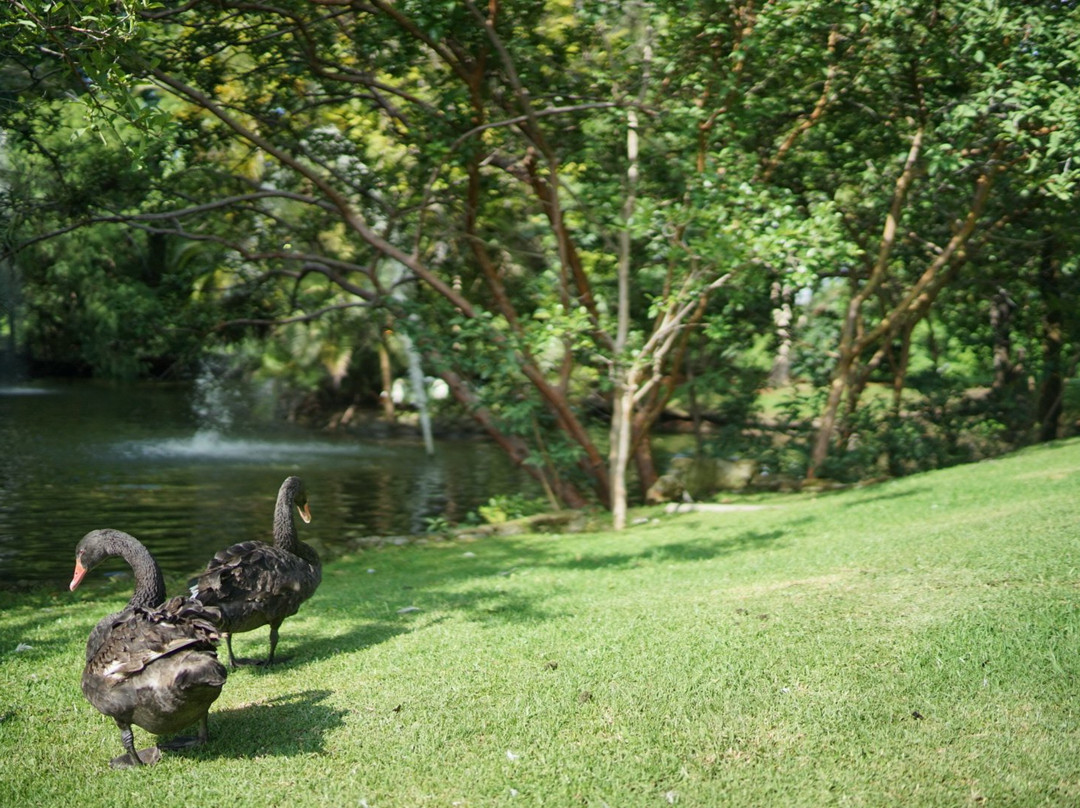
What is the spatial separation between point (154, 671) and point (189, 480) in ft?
57.6

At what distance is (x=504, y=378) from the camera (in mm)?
16469

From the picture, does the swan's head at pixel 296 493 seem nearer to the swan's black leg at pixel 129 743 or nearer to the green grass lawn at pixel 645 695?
the green grass lawn at pixel 645 695

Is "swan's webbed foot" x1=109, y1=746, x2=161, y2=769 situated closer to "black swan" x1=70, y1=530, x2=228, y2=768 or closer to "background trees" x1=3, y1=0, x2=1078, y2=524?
"black swan" x1=70, y1=530, x2=228, y2=768

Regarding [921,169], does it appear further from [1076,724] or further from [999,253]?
[1076,724]

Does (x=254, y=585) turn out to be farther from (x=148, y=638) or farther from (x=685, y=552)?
(x=685, y=552)

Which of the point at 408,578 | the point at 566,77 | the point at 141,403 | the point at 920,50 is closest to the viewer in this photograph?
the point at 408,578

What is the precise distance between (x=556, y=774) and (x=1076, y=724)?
2749 millimetres

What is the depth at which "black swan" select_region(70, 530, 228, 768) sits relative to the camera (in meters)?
4.89

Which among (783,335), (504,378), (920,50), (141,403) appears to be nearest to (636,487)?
(783,335)

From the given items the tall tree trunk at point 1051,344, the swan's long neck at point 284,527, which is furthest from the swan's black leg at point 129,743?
the tall tree trunk at point 1051,344

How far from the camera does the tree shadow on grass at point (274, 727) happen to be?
5387 millimetres

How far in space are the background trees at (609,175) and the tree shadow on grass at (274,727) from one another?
7.73 metres

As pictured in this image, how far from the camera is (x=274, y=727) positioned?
5.70 metres

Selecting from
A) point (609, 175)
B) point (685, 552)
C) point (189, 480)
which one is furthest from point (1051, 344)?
point (189, 480)
